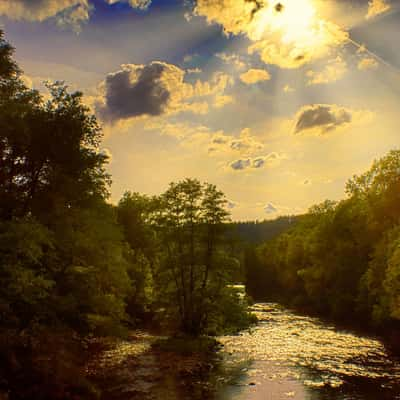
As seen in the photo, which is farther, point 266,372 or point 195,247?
point 195,247

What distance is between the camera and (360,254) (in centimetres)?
5947

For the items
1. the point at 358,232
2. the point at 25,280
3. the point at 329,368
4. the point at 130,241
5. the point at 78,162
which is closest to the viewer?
the point at 25,280

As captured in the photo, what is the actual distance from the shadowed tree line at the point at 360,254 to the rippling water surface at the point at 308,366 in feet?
16.9

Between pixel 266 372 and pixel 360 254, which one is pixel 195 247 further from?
pixel 360 254

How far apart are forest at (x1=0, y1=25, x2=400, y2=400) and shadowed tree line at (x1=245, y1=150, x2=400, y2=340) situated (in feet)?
0.69

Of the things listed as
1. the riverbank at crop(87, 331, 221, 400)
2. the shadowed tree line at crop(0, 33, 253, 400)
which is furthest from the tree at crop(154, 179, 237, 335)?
the riverbank at crop(87, 331, 221, 400)

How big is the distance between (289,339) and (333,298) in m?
21.5

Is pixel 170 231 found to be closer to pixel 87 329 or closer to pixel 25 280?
pixel 87 329

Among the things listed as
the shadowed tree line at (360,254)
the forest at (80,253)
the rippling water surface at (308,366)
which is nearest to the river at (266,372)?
the rippling water surface at (308,366)

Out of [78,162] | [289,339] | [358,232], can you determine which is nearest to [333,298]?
[358,232]

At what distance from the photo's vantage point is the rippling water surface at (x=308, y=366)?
24.5 meters

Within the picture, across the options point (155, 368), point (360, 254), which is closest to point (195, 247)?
point (155, 368)

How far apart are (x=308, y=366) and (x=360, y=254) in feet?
106

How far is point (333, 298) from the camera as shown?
60.8m
